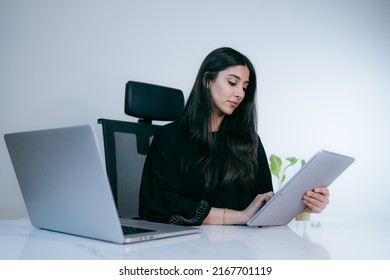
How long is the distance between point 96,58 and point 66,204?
2.04 metres

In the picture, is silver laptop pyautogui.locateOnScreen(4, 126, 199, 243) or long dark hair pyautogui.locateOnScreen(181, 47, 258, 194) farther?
long dark hair pyautogui.locateOnScreen(181, 47, 258, 194)

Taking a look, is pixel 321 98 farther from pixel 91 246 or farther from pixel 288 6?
pixel 91 246

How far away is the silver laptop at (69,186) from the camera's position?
0.82m

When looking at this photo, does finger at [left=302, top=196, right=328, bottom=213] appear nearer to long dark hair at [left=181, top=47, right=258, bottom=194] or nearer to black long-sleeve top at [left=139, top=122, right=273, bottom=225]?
black long-sleeve top at [left=139, top=122, right=273, bottom=225]

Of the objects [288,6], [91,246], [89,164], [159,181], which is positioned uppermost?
[288,6]

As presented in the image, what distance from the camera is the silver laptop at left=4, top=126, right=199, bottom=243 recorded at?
0.82 metres

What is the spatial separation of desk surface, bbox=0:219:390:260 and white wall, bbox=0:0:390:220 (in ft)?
5.55

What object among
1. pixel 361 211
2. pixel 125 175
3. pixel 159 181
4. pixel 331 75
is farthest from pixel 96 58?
pixel 361 211

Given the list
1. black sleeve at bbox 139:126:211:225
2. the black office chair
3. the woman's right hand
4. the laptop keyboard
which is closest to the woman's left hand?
the woman's right hand

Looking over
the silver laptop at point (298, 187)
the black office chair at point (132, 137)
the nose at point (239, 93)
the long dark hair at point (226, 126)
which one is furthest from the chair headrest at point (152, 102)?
the silver laptop at point (298, 187)

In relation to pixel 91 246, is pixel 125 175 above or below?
below

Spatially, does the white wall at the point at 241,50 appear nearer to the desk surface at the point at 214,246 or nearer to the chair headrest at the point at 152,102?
the chair headrest at the point at 152,102
